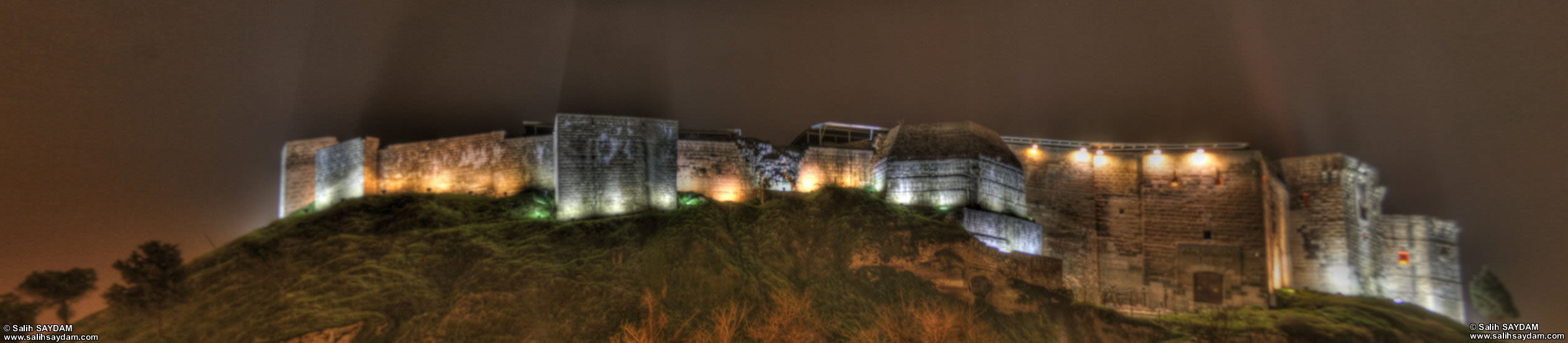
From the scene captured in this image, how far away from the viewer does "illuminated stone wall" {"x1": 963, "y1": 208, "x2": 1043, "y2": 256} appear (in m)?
34.1

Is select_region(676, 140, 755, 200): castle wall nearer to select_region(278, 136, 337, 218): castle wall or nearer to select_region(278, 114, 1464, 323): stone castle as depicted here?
select_region(278, 114, 1464, 323): stone castle

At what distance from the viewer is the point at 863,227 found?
3203 cm

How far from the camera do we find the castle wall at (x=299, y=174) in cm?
4150

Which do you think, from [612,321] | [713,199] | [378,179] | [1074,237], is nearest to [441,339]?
[612,321]

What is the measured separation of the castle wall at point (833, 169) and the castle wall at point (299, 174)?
83.6ft

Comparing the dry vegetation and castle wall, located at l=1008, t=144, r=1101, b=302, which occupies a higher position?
castle wall, located at l=1008, t=144, r=1101, b=302

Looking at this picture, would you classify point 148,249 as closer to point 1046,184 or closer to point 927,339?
point 927,339

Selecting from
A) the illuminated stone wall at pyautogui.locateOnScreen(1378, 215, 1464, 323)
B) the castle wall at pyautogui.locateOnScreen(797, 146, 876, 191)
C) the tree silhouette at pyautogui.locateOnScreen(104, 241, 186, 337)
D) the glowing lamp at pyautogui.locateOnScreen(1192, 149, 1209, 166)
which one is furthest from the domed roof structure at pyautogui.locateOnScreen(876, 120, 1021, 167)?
the tree silhouette at pyautogui.locateOnScreen(104, 241, 186, 337)

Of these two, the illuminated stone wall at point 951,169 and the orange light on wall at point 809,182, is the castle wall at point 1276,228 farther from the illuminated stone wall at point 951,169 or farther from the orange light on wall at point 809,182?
the orange light on wall at point 809,182

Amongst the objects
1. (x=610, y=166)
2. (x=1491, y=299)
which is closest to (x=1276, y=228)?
(x=1491, y=299)

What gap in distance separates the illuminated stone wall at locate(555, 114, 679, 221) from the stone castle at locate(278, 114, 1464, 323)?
0.06 metres

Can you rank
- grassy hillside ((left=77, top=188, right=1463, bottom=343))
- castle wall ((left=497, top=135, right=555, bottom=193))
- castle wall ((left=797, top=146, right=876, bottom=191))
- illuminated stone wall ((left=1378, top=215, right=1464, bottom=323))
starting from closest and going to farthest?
grassy hillside ((left=77, top=188, right=1463, bottom=343))
castle wall ((left=497, top=135, right=555, bottom=193))
castle wall ((left=797, top=146, right=876, bottom=191))
illuminated stone wall ((left=1378, top=215, right=1464, bottom=323))

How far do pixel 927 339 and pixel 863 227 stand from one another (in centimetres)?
670

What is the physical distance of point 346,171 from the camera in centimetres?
3966
